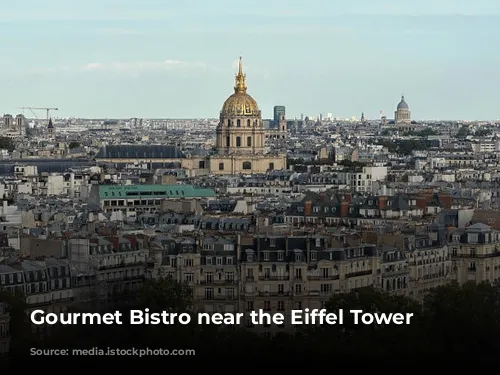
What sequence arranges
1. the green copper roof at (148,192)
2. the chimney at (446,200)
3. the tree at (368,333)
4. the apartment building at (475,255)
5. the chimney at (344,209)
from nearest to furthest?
1. the tree at (368,333)
2. the apartment building at (475,255)
3. the chimney at (344,209)
4. the chimney at (446,200)
5. the green copper roof at (148,192)

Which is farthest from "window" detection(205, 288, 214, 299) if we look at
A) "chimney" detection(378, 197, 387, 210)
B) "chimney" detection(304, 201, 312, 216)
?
"chimney" detection(378, 197, 387, 210)

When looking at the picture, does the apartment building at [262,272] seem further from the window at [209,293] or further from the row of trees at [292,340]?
the row of trees at [292,340]

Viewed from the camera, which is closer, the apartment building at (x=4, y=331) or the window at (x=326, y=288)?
the apartment building at (x=4, y=331)

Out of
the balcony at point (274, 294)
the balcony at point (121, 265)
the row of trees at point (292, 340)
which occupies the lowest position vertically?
the row of trees at point (292, 340)

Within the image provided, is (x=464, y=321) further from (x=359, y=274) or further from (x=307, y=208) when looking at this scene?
(x=307, y=208)

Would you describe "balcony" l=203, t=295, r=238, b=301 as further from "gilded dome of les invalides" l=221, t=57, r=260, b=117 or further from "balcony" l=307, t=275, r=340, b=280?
"gilded dome of les invalides" l=221, t=57, r=260, b=117

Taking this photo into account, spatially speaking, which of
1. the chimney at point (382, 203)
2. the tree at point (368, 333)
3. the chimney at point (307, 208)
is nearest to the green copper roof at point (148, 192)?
the chimney at point (307, 208)

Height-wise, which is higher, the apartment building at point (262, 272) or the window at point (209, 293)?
the apartment building at point (262, 272)

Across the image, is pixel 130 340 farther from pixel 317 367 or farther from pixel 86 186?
pixel 86 186
